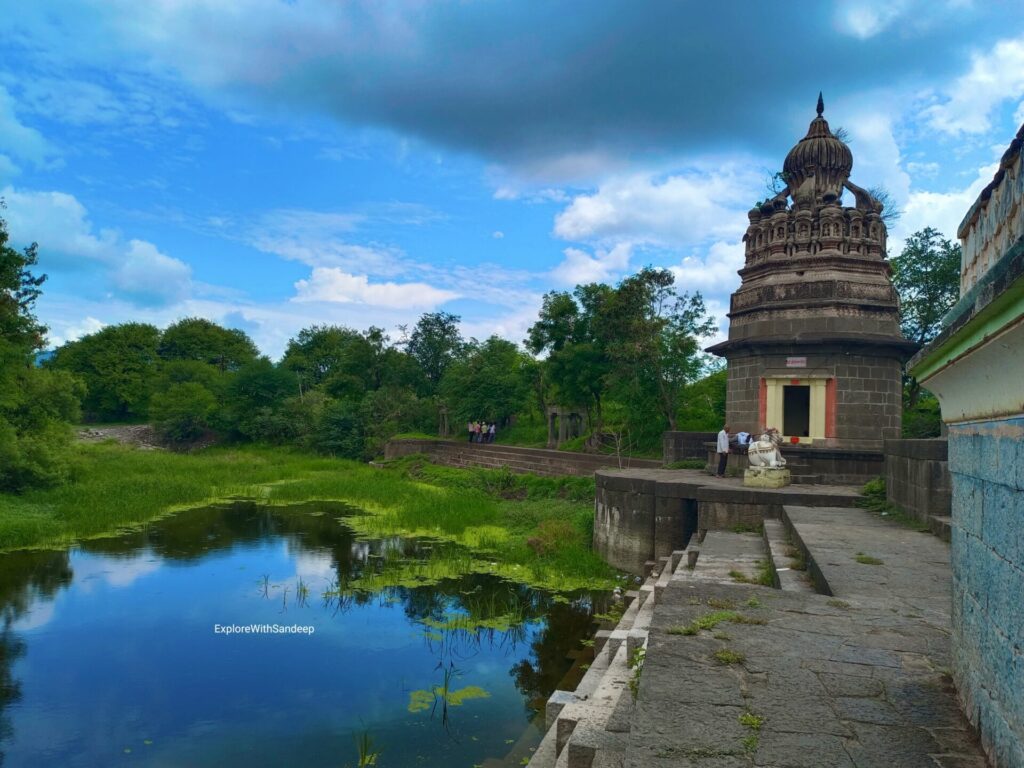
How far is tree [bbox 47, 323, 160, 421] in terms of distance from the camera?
168 ft

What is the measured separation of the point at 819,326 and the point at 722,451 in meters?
3.27

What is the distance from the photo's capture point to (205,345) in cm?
6044

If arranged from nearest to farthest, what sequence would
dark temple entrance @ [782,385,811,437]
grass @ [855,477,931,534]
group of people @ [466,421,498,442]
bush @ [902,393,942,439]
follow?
grass @ [855,477,931,534] < dark temple entrance @ [782,385,811,437] < bush @ [902,393,942,439] < group of people @ [466,421,498,442]

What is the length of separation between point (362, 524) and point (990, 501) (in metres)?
15.7

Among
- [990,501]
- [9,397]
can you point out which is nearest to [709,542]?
[990,501]

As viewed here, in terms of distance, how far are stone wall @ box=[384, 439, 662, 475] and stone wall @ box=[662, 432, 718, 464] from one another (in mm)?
2114

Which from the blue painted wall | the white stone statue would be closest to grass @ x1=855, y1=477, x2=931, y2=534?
the white stone statue

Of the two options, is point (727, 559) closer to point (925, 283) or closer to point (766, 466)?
point (766, 466)

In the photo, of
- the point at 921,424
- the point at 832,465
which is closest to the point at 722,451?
the point at 832,465

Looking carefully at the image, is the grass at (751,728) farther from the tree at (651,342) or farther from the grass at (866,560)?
the tree at (651,342)

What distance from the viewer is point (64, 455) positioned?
19.9m

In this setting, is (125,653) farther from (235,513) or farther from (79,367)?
(79,367)

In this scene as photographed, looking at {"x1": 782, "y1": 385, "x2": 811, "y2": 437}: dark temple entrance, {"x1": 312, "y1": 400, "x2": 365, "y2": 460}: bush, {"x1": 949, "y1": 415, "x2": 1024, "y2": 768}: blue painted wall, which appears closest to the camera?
{"x1": 949, "y1": 415, "x2": 1024, "y2": 768}: blue painted wall

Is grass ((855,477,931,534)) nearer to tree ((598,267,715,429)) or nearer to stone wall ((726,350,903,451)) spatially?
stone wall ((726,350,903,451))
